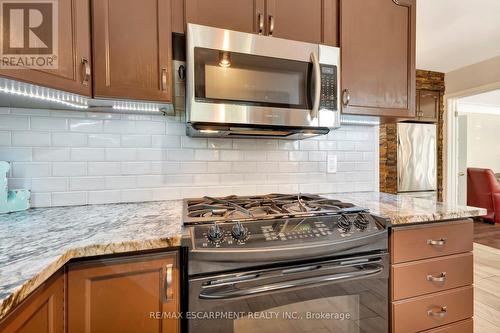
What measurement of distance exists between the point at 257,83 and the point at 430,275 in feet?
4.19

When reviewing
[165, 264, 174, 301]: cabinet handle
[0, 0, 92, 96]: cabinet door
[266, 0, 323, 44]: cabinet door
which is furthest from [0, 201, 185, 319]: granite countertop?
[266, 0, 323, 44]: cabinet door

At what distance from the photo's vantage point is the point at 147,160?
1533mm

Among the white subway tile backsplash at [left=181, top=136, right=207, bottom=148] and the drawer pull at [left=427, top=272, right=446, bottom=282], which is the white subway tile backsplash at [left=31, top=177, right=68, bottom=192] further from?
the drawer pull at [left=427, top=272, right=446, bottom=282]

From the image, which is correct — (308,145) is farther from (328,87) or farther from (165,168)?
(165,168)

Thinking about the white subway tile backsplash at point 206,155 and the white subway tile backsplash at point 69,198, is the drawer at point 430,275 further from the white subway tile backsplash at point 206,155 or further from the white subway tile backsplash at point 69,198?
the white subway tile backsplash at point 69,198

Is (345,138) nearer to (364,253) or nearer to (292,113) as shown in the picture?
(292,113)

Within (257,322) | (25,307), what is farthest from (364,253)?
(25,307)

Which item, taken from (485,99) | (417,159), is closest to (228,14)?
(417,159)

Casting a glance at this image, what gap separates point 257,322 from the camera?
3.12 feet

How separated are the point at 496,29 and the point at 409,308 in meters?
3.36

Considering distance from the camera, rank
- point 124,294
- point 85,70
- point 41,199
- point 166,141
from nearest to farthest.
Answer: point 124,294, point 85,70, point 41,199, point 166,141

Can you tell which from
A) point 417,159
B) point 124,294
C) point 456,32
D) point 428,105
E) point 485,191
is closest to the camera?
point 124,294

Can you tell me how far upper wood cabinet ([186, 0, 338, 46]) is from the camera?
1271 mm

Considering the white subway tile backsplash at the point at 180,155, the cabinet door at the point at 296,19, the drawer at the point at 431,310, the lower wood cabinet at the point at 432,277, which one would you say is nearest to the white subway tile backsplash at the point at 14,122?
the white subway tile backsplash at the point at 180,155
